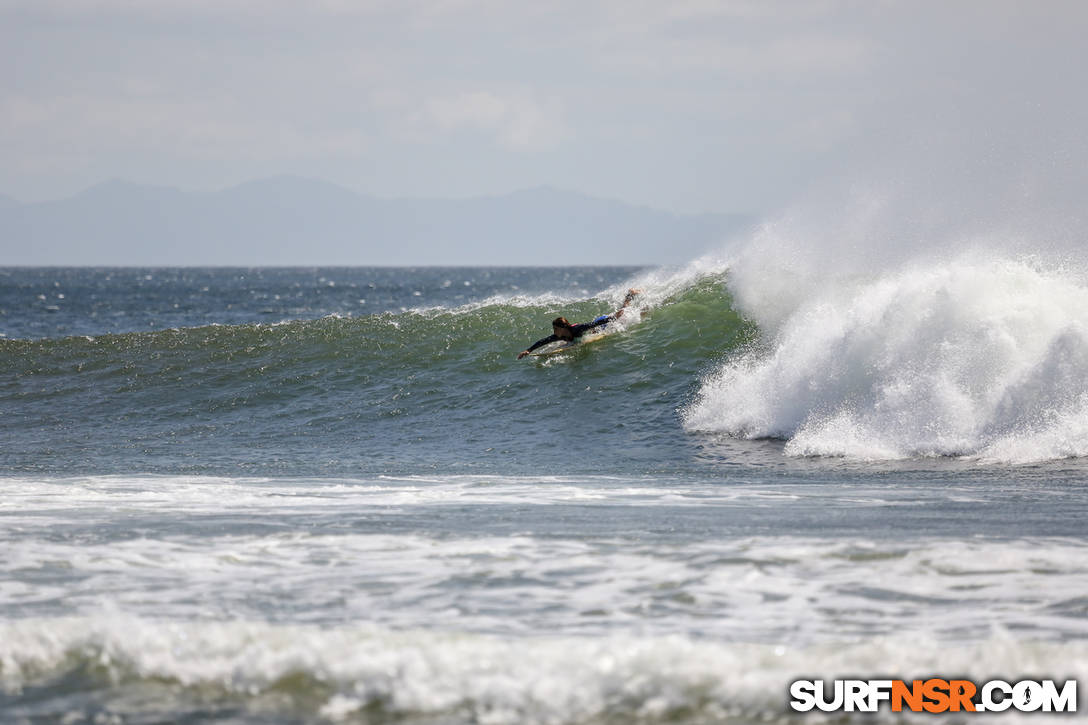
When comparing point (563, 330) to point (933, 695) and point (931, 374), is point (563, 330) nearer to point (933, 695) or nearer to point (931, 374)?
point (931, 374)

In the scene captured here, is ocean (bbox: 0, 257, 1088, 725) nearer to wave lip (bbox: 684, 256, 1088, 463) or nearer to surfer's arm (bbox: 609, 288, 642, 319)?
wave lip (bbox: 684, 256, 1088, 463)

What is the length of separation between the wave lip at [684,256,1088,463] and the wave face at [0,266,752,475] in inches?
57.9

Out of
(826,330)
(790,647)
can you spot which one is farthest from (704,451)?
(790,647)

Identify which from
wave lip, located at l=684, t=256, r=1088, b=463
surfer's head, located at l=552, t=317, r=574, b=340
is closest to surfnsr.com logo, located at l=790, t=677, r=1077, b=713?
wave lip, located at l=684, t=256, r=1088, b=463

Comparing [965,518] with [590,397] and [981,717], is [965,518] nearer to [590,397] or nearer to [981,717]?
[981,717]

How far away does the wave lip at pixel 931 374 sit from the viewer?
12.2 metres

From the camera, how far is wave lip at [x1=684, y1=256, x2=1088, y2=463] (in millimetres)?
12180

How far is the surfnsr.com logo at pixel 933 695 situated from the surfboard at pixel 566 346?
14353 mm

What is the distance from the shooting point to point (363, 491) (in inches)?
407

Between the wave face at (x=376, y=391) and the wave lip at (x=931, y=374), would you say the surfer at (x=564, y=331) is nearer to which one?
the wave face at (x=376, y=391)

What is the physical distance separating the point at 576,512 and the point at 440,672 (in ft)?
12.8

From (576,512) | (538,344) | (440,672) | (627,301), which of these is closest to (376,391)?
(538,344)

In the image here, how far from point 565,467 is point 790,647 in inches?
283

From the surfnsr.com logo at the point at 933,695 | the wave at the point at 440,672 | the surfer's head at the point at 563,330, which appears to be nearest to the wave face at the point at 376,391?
the surfer's head at the point at 563,330
